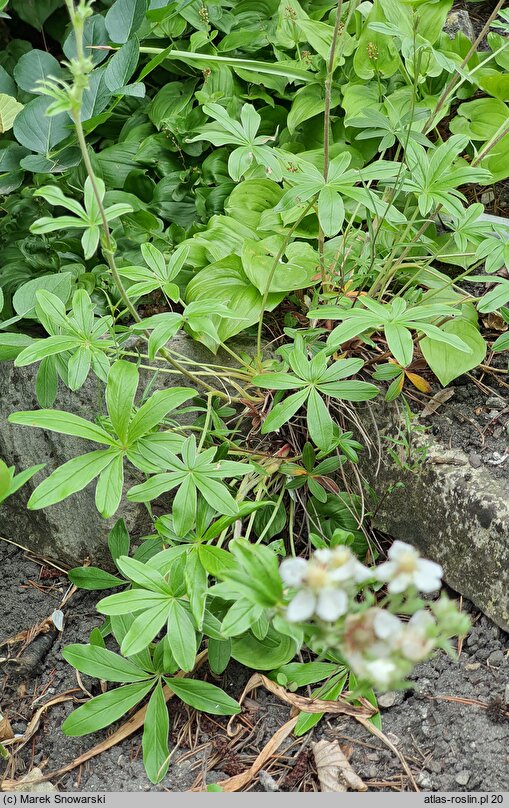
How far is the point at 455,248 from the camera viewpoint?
5.67 ft

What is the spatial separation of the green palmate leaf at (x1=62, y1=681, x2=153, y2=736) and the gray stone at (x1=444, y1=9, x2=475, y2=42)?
6.10 feet

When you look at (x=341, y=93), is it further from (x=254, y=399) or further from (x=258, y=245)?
(x=254, y=399)

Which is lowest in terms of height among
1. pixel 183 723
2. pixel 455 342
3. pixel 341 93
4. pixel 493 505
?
pixel 183 723

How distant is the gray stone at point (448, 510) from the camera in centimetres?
135

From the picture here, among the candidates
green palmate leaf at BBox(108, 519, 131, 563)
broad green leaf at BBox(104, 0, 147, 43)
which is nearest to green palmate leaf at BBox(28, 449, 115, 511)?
green palmate leaf at BBox(108, 519, 131, 563)

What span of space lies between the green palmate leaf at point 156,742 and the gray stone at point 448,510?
578mm

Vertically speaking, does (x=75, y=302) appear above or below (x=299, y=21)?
below

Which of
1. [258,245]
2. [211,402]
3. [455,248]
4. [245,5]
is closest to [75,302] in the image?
[211,402]

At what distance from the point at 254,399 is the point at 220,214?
1.92 feet

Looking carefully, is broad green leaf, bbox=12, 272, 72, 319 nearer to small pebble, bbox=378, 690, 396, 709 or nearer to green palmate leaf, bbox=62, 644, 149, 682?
green palmate leaf, bbox=62, 644, 149, 682

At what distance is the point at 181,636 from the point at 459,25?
1.82m

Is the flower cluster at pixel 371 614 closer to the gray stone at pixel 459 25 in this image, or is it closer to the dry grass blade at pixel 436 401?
the dry grass blade at pixel 436 401

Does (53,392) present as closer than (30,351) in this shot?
No

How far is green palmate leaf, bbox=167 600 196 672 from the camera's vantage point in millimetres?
1118
